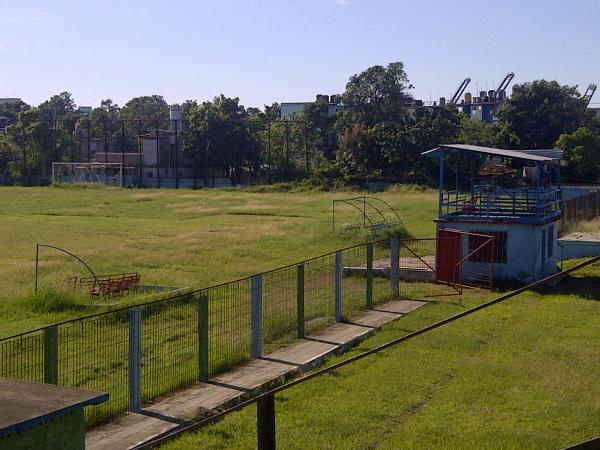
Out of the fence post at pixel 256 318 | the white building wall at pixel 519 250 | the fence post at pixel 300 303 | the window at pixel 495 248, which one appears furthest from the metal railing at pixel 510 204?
the fence post at pixel 256 318

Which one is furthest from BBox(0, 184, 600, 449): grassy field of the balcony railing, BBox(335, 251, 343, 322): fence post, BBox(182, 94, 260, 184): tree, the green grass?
BBox(182, 94, 260, 184): tree

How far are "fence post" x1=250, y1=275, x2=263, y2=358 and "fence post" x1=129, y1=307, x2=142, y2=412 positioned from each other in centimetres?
298

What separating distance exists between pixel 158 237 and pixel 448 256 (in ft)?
52.1

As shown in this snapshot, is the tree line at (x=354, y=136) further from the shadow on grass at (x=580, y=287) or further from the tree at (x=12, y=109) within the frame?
the tree at (x=12, y=109)

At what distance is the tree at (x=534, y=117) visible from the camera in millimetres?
74250

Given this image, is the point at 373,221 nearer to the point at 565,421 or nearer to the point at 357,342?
the point at 357,342

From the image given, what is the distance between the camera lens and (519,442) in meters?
10.1

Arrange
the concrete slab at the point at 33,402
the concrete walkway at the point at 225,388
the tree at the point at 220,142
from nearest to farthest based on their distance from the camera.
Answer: the concrete slab at the point at 33,402 → the concrete walkway at the point at 225,388 → the tree at the point at 220,142

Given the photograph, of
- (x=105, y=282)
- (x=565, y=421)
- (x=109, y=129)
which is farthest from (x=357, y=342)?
(x=109, y=129)

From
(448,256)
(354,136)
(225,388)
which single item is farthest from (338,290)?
(354,136)

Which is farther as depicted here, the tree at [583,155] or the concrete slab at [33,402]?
the tree at [583,155]

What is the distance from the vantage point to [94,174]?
89375mm

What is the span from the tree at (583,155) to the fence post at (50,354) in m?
60.5

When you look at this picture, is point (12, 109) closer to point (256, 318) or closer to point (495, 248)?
point (495, 248)
